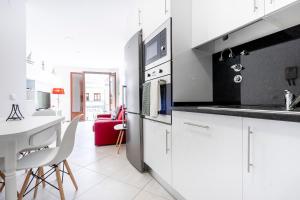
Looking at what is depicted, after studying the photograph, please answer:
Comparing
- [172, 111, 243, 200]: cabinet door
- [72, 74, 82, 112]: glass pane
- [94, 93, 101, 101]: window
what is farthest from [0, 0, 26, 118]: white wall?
[94, 93, 101, 101]: window

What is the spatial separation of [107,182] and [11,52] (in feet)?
7.31

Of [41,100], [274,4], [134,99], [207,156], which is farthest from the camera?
[41,100]

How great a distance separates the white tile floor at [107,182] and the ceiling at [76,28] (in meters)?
2.62

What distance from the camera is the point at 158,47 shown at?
6.12 feet

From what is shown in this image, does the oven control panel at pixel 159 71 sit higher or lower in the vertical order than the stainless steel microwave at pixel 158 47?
lower

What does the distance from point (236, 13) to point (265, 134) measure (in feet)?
3.22

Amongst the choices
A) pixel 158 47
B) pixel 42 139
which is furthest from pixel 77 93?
pixel 158 47

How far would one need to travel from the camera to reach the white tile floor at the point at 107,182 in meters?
1.74

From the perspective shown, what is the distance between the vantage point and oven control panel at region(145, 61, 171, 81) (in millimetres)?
1701

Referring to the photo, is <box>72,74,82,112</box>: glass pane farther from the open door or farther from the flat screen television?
the flat screen television

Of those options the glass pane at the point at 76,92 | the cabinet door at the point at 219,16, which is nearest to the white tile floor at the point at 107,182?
the cabinet door at the point at 219,16

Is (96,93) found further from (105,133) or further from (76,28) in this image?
(105,133)

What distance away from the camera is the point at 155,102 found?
5.76 ft

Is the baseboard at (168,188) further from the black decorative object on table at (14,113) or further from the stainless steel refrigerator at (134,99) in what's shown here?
the black decorative object on table at (14,113)
